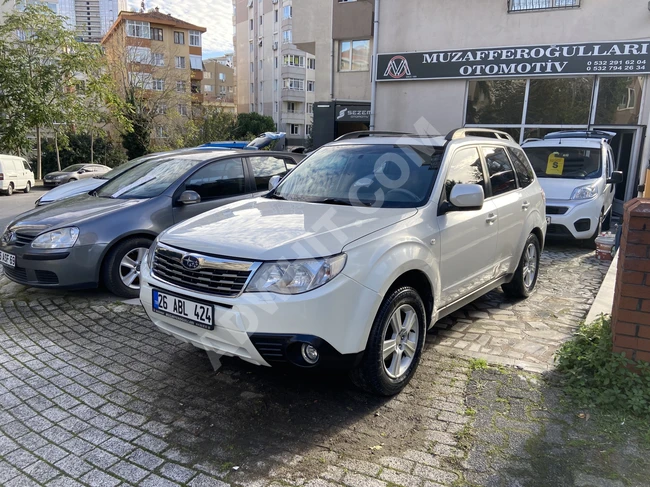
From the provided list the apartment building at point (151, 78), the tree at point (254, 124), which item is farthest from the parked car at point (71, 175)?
the tree at point (254, 124)

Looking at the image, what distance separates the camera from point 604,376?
3.31 m

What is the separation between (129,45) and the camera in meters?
37.4

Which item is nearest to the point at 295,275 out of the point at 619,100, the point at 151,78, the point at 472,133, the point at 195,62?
Result: the point at 472,133

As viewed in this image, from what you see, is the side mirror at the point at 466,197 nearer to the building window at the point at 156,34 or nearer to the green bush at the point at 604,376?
the green bush at the point at 604,376

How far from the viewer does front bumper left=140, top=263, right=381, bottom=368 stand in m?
2.83

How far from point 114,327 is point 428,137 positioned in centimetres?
Result: 341

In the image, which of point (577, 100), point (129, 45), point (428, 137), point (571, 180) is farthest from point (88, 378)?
point (129, 45)

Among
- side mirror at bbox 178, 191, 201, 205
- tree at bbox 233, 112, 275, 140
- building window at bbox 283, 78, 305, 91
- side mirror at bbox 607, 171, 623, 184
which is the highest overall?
building window at bbox 283, 78, 305, 91

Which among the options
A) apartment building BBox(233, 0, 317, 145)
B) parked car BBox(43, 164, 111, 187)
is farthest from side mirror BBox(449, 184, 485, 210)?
apartment building BBox(233, 0, 317, 145)

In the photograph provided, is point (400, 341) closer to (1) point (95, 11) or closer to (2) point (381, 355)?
(2) point (381, 355)

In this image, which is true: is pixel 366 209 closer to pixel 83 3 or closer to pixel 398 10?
pixel 398 10

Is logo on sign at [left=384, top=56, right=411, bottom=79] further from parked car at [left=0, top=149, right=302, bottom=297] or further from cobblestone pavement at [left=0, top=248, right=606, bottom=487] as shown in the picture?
cobblestone pavement at [left=0, top=248, right=606, bottom=487]

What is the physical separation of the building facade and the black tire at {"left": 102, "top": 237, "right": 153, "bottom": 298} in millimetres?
10050

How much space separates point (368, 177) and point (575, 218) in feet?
17.6
